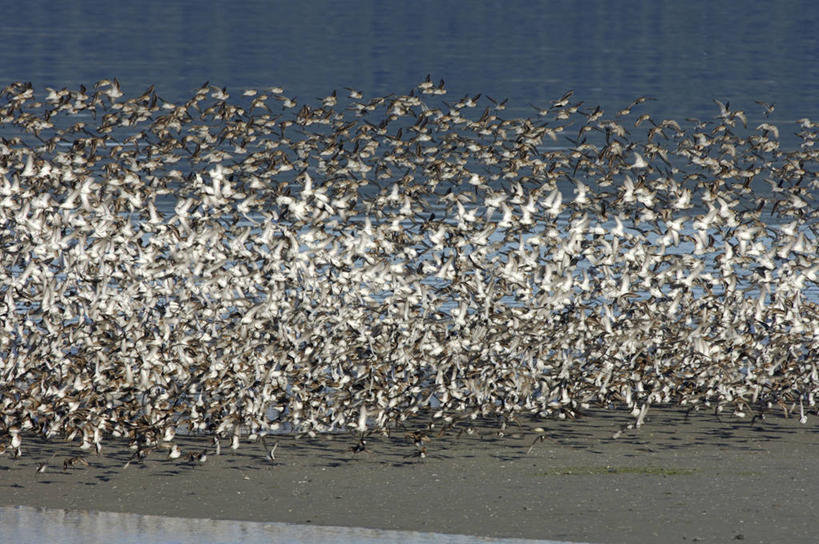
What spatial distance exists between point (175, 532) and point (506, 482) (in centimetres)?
205

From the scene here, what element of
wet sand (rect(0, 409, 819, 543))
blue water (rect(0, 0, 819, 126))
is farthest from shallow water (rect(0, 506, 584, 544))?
blue water (rect(0, 0, 819, 126))

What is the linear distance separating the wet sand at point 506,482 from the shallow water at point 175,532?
0.15 meters

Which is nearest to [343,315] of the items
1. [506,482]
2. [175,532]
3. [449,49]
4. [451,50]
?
[506,482]

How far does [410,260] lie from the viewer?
1016 cm

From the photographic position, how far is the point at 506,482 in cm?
880

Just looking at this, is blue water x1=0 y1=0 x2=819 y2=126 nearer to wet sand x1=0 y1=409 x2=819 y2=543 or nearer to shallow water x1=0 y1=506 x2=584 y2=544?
wet sand x1=0 y1=409 x2=819 y2=543

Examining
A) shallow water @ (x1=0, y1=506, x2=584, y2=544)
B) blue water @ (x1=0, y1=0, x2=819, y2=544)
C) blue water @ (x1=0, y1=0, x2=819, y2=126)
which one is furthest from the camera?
blue water @ (x1=0, y1=0, x2=819, y2=126)

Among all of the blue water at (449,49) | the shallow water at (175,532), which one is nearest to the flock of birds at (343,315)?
the shallow water at (175,532)

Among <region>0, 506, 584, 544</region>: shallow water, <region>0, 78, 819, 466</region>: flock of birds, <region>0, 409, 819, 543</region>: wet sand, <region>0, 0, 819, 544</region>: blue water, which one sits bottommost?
<region>0, 506, 584, 544</region>: shallow water

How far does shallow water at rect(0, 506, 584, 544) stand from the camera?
7535 mm

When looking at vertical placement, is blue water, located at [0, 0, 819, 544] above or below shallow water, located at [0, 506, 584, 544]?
above

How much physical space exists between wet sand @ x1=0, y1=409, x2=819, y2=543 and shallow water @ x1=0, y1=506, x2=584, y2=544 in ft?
0.48

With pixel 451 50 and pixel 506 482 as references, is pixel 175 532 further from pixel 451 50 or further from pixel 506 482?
pixel 451 50

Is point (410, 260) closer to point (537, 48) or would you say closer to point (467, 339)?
point (467, 339)
